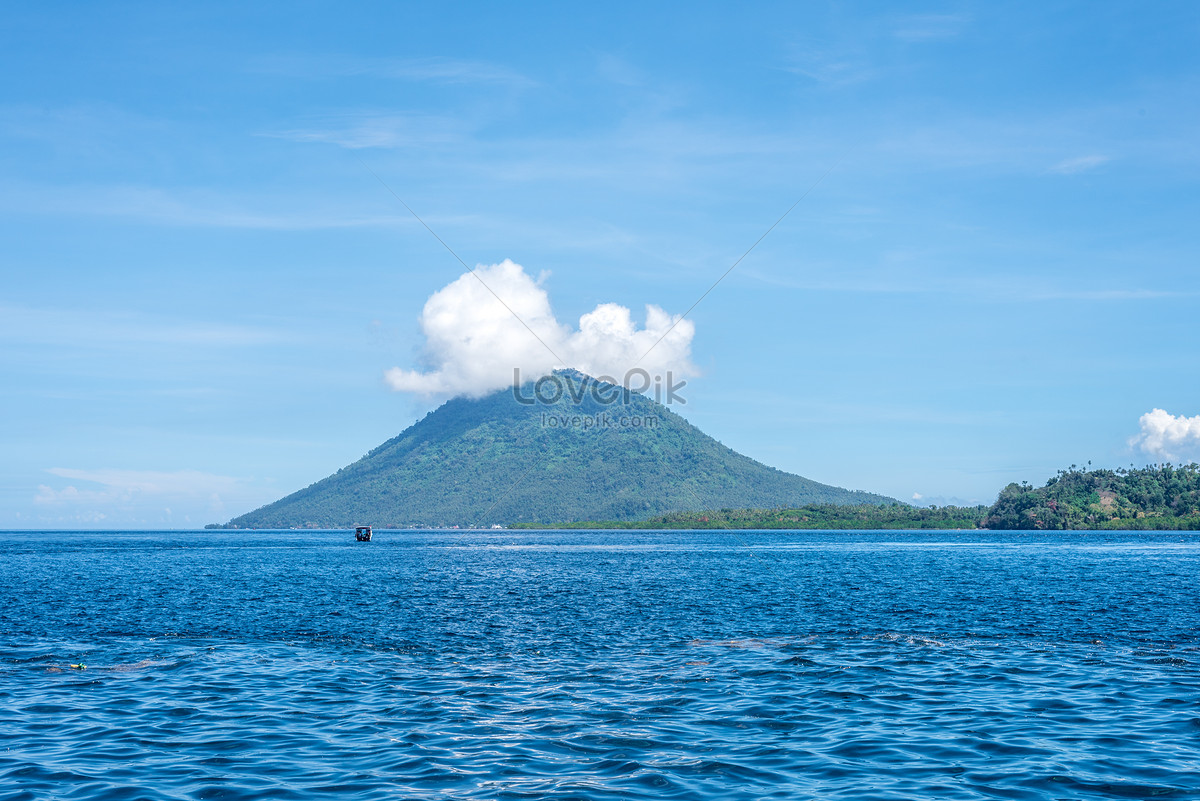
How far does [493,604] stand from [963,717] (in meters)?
42.7

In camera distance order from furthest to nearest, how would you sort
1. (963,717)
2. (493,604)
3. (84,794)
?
(493,604) < (963,717) < (84,794)

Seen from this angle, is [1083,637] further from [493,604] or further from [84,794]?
[84,794]

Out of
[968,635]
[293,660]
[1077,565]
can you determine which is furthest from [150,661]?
[1077,565]

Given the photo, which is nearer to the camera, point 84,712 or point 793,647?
point 84,712

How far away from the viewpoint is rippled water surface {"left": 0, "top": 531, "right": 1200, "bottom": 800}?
840 inches

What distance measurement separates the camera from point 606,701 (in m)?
29.6

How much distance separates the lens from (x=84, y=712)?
94.0 ft

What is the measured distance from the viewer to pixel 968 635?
154ft

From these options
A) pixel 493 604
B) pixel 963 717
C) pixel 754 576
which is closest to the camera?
pixel 963 717

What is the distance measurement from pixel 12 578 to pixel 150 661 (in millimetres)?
82101

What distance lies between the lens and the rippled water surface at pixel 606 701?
21.3 m

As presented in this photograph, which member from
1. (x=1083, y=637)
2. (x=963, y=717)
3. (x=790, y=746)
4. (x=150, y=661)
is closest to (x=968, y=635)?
(x=1083, y=637)

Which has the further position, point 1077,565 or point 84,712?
point 1077,565

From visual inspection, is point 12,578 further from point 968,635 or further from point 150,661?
point 968,635
